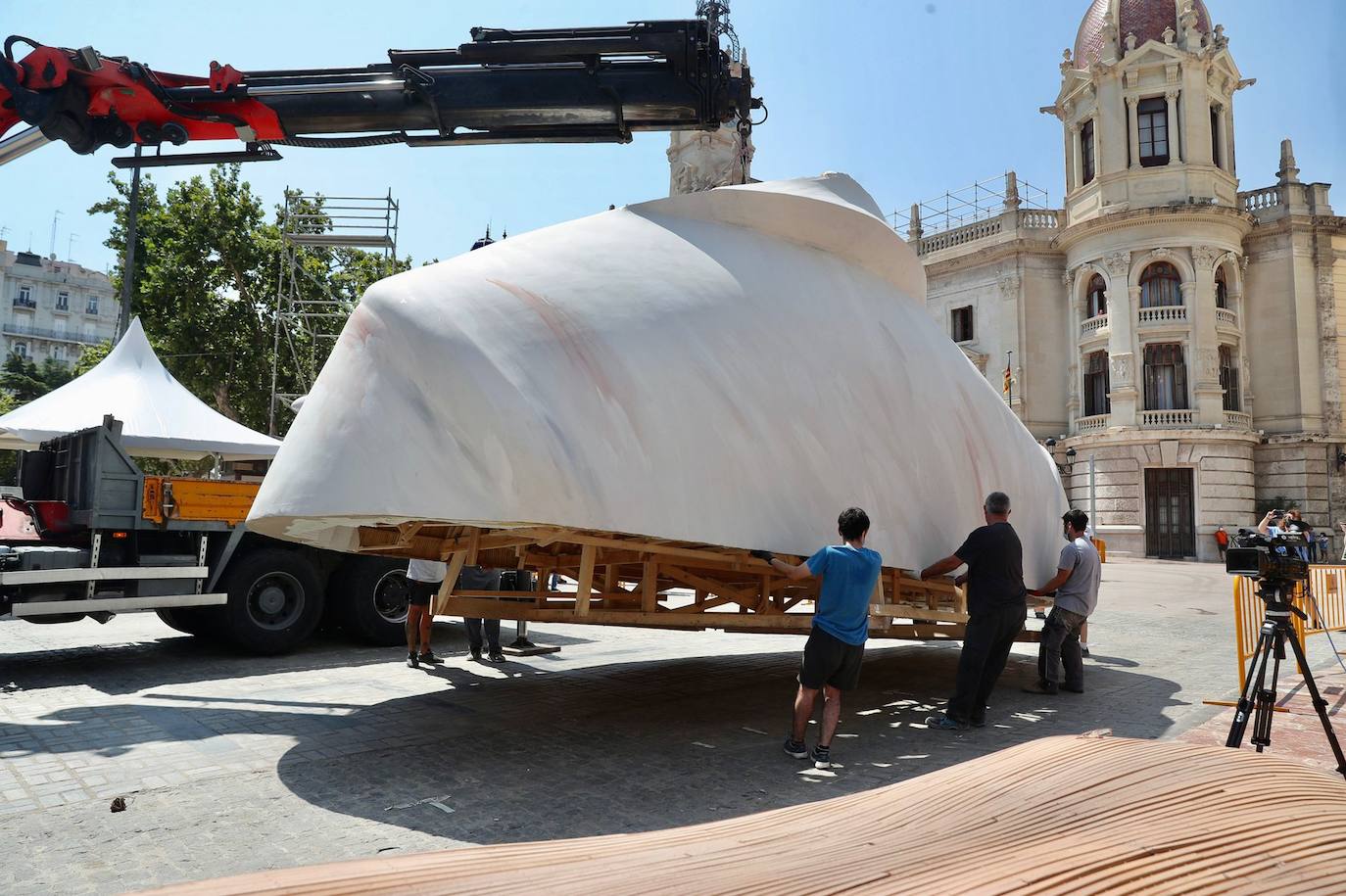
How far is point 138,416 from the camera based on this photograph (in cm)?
1441

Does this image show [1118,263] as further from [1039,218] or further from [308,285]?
[308,285]

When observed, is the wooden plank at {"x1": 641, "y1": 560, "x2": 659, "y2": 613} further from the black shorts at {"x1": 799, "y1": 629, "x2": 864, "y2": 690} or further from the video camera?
the video camera

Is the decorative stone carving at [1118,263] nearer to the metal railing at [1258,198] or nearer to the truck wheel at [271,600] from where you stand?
the metal railing at [1258,198]

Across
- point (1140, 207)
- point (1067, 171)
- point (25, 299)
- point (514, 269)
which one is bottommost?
point (514, 269)

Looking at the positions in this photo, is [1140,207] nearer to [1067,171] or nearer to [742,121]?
[1067,171]

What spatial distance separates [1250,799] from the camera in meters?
2.67

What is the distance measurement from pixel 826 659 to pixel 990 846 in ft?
11.7

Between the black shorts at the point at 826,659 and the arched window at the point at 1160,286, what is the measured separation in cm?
3431

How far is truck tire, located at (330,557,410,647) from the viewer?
10.8m

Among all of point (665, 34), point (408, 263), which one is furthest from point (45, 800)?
point (408, 263)

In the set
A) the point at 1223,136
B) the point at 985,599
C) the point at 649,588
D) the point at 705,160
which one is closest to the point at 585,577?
the point at 649,588

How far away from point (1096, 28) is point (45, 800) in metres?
43.4

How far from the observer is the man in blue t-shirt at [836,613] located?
19.2 feet

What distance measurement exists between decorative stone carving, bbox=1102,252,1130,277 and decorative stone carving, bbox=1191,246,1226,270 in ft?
7.50
